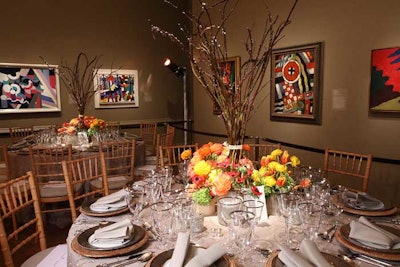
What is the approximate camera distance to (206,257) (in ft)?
3.95

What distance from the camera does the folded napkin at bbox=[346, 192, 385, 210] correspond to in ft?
6.02

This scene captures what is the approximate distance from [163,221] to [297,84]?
11.8 feet

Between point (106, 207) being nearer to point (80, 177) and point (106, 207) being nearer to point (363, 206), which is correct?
point (80, 177)

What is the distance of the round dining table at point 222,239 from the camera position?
1350 millimetres

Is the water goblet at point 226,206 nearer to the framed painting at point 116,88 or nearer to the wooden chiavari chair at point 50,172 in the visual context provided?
the wooden chiavari chair at point 50,172

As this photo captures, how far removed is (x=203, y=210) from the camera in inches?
70.2

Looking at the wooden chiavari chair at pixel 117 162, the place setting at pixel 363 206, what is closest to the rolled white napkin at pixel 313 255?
the place setting at pixel 363 206

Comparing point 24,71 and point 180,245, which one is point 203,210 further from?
point 24,71

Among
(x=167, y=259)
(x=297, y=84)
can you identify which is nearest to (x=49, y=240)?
(x=167, y=259)

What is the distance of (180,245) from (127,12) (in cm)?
633

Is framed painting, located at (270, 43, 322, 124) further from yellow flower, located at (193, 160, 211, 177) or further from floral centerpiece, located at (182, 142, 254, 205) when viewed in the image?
yellow flower, located at (193, 160, 211, 177)

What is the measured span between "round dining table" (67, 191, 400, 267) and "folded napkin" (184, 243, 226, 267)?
0.12 meters

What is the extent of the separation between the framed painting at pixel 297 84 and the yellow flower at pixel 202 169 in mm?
2985

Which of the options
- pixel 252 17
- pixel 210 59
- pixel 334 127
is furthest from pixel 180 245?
pixel 252 17
